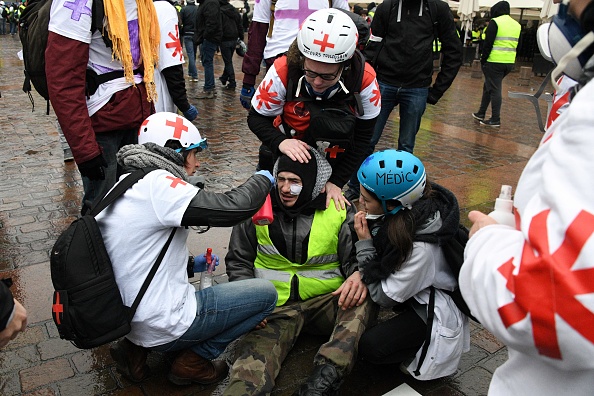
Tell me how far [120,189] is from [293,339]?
124 cm

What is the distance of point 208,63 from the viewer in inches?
420

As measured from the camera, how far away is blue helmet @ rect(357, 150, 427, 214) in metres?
2.69

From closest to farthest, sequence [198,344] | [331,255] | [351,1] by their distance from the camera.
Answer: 1. [198,344]
2. [331,255]
3. [351,1]

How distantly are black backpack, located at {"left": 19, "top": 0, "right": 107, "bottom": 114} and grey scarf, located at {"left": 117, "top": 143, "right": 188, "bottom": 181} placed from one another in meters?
1.06

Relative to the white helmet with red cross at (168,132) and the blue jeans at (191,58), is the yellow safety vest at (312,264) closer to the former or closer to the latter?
the white helmet with red cross at (168,132)

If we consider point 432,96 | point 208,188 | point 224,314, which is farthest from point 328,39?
point 208,188

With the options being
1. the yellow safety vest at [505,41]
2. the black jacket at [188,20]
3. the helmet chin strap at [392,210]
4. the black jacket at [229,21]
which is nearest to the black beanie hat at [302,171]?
the helmet chin strap at [392,210]

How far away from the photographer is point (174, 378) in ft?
8.91

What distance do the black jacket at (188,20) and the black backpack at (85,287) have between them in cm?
1197

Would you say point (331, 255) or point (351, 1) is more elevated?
point (331, 255)

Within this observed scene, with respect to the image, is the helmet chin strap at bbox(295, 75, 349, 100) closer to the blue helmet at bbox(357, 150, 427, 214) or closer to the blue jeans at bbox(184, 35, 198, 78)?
the blue helmet at bbox(357, 150, 427, 214)

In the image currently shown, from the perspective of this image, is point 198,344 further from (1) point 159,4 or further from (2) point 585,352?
(1) point 159,4

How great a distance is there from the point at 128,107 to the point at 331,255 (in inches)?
60.8

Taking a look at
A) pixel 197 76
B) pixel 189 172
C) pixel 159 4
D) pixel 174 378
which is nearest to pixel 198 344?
pixel 174 378
